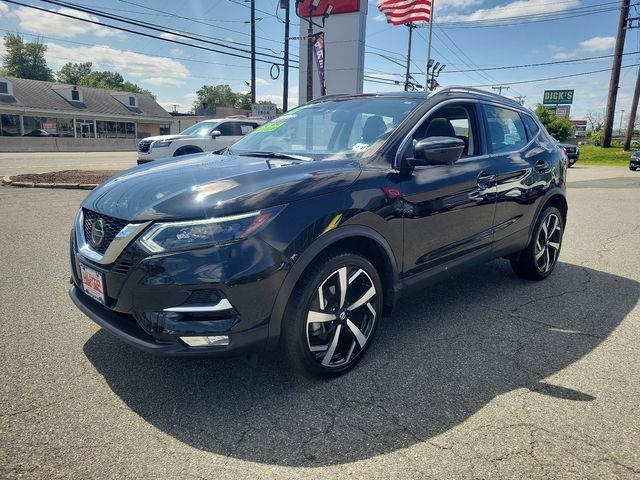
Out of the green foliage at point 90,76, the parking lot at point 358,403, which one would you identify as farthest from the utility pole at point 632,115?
the green foliage at point 90,76

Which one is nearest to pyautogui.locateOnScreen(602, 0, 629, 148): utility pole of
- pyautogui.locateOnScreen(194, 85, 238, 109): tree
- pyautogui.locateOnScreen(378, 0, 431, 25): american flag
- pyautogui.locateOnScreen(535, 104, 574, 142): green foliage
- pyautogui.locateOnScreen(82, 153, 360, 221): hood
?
pyautogui.locateOnScreen(535, 104, 574, 142): green foliage

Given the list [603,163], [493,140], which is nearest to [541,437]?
[493,140]

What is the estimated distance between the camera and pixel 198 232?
7.23 ft

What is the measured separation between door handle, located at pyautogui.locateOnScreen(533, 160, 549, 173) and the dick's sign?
228ft

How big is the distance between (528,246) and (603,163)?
32.6 metres

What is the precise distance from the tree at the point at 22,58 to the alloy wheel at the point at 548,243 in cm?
9155

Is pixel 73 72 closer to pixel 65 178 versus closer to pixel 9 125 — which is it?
pixel 9 125

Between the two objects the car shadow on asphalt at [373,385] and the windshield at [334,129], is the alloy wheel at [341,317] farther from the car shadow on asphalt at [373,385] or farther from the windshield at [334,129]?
the windshield at [334,129]

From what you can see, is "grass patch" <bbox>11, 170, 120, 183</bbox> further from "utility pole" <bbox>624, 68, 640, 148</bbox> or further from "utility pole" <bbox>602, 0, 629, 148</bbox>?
"utility pole" <bbox>624, 68, 640, 148</bbox>

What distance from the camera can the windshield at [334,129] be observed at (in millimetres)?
3137

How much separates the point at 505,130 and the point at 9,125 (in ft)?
153

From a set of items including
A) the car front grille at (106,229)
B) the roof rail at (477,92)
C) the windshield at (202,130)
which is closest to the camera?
the car front grille at (106,229)

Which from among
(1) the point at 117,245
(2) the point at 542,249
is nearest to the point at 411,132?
(1) the point at 117,245

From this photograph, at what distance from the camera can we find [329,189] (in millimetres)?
2578
